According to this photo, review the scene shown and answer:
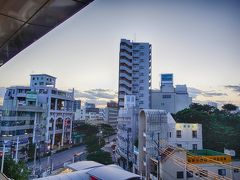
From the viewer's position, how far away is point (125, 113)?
23.9 meters

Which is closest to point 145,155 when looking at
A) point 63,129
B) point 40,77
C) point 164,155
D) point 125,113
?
point 164,155

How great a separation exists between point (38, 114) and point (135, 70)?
62.0 feet

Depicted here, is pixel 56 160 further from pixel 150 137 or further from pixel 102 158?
pixel 150 137

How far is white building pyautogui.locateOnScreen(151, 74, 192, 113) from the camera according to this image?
3491 centimetres

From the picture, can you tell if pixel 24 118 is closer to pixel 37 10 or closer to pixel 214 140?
pixel 214 140

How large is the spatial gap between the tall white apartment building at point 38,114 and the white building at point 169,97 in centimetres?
1540

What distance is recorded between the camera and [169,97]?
35.0 m

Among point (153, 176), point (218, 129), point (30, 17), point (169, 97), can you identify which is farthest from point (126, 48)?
point (30, 17)

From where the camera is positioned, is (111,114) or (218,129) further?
(111,114)

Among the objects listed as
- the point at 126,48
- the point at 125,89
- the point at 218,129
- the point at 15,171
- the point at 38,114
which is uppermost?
the point at 126,48

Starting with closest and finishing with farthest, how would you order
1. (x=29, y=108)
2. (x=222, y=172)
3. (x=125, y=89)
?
(x=222, y=172), (x=29, y=108), (x=125, y=89)

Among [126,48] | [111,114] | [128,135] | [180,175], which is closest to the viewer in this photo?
[180,175]

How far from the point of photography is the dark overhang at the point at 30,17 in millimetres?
1038

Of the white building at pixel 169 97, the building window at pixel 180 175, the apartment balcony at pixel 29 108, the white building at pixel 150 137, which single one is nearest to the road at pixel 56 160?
the apartment balcony at pixel 29 108
